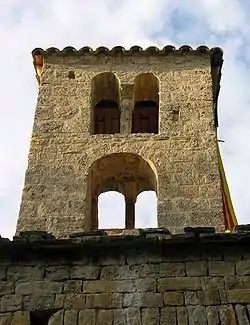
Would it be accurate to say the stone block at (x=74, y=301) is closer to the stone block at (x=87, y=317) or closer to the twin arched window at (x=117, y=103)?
the stone block at (x=87, y=317)

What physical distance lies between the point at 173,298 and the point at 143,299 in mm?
296

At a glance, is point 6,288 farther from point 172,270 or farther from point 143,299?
point 172,270

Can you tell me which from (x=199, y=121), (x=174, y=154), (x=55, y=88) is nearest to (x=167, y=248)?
(x=174, y=154)

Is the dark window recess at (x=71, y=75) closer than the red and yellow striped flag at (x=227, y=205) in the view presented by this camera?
No

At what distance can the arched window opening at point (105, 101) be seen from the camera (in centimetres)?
1219

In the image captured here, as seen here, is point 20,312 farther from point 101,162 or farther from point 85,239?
point 101,162

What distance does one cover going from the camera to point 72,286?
24.7 feet

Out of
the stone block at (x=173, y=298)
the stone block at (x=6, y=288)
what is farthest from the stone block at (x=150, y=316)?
the stone block at (x=6, y=288)

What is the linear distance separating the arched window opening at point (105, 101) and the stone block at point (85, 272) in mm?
4574

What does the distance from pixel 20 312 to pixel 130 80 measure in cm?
561

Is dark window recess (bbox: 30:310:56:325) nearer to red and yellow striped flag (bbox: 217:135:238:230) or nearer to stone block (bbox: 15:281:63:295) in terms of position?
stone block (bbox: 15:281:63:295)

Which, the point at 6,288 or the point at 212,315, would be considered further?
the point at 6,288

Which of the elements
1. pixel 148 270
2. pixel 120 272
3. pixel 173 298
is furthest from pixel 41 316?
pixel 173 298

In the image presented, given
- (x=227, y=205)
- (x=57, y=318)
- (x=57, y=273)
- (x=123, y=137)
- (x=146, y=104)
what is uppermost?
(x=146, y=104)
